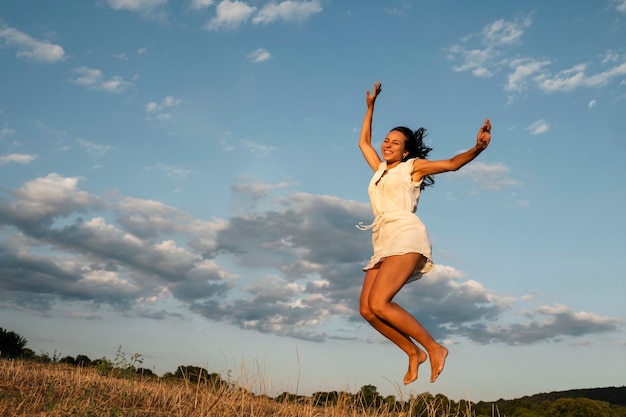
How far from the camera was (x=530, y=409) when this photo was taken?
14.8 m

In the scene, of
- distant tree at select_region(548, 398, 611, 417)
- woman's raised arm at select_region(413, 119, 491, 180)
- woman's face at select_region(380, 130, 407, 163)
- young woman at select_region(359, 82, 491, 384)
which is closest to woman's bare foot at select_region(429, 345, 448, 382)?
young woman at select_region(359, 82, 491, 384)

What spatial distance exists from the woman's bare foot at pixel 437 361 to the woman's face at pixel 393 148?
224 cm

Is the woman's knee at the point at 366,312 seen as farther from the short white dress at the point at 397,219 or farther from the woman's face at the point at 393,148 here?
the woman's face at the point at 393,148

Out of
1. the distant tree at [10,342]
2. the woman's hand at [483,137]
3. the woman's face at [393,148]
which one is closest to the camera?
the woman's hand at [483,137]

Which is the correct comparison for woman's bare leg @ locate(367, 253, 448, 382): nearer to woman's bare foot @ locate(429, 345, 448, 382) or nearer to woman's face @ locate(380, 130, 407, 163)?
woman's bare foot @ locate(429, 345, 448, 382)

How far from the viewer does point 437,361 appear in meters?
6.88

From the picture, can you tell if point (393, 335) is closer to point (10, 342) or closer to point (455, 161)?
point (455, 161)

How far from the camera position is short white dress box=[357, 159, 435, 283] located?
264 inches

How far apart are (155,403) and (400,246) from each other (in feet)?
11.9

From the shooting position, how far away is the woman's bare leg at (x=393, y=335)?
6.75 meters

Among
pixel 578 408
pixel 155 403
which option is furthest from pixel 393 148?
pixel 578 408

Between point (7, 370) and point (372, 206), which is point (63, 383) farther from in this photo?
point (372, 206)

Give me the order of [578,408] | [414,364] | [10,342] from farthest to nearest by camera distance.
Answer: [10,342]
[578,408]
[414,364]

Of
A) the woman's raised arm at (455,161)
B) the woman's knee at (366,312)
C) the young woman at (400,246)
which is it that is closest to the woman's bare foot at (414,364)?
the young woman at (400,246)
